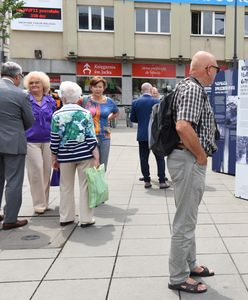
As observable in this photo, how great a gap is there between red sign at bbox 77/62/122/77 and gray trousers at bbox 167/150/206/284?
24.8 meters

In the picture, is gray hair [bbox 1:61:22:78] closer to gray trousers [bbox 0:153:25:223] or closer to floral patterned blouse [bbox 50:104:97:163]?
floral patterned blouse [bbox 50:104:97:163]

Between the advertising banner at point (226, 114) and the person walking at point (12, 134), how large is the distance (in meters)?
4.25

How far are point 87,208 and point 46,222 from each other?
69 centimetres

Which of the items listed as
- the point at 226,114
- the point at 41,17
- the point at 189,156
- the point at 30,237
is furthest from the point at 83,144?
the point at 41,17

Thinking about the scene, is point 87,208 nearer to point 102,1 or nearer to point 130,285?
point 130,285

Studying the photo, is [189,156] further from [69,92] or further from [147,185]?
[147,185]

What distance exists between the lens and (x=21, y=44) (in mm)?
26719

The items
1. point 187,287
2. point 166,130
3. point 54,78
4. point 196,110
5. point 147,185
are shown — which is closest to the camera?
point 196,110

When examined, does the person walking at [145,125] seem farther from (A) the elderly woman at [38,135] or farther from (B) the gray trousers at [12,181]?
(B) the gray trousers at [12,181]

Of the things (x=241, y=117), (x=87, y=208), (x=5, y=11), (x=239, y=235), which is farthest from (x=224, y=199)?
(x=5, y=11)

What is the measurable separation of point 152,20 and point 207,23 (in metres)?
3.69

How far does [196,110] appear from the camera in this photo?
2.99m

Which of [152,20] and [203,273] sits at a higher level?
[152,20]

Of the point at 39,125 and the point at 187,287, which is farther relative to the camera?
the point at 39,125
